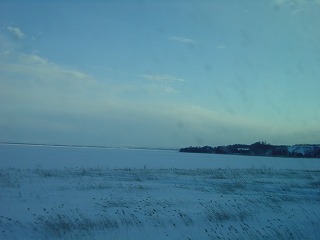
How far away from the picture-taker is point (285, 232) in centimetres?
944

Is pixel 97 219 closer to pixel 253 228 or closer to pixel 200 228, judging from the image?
pixel 200 228

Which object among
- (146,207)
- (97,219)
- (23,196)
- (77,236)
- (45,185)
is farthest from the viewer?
(45,185)

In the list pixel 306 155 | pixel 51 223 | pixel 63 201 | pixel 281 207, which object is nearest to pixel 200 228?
pixel 51 223

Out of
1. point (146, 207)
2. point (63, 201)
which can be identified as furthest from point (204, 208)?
point (63, 201)

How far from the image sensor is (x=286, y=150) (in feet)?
435

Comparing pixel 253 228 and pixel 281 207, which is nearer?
pixel 253 228

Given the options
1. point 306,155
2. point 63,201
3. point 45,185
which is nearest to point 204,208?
point 63,201

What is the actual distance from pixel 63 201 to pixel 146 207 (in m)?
3.31

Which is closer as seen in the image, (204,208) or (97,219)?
(97,219)

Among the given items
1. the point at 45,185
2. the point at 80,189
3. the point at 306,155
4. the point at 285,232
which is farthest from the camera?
the point at 306,155

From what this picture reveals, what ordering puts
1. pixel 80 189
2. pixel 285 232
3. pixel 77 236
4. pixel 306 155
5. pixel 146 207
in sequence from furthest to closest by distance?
pixel 306 155
pixel 80 189
pixel 146 207
pixel 285 232
pixel 77 236

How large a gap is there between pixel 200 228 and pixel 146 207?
11.5 feet

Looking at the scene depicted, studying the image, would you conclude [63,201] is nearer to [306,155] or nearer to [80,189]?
[80,189]

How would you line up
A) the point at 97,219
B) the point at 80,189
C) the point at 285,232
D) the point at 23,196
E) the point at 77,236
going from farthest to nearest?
the point at 80,189 → the point at 23,196 → the point at 97,219 → the point at 285,232 → the point at 77,236
